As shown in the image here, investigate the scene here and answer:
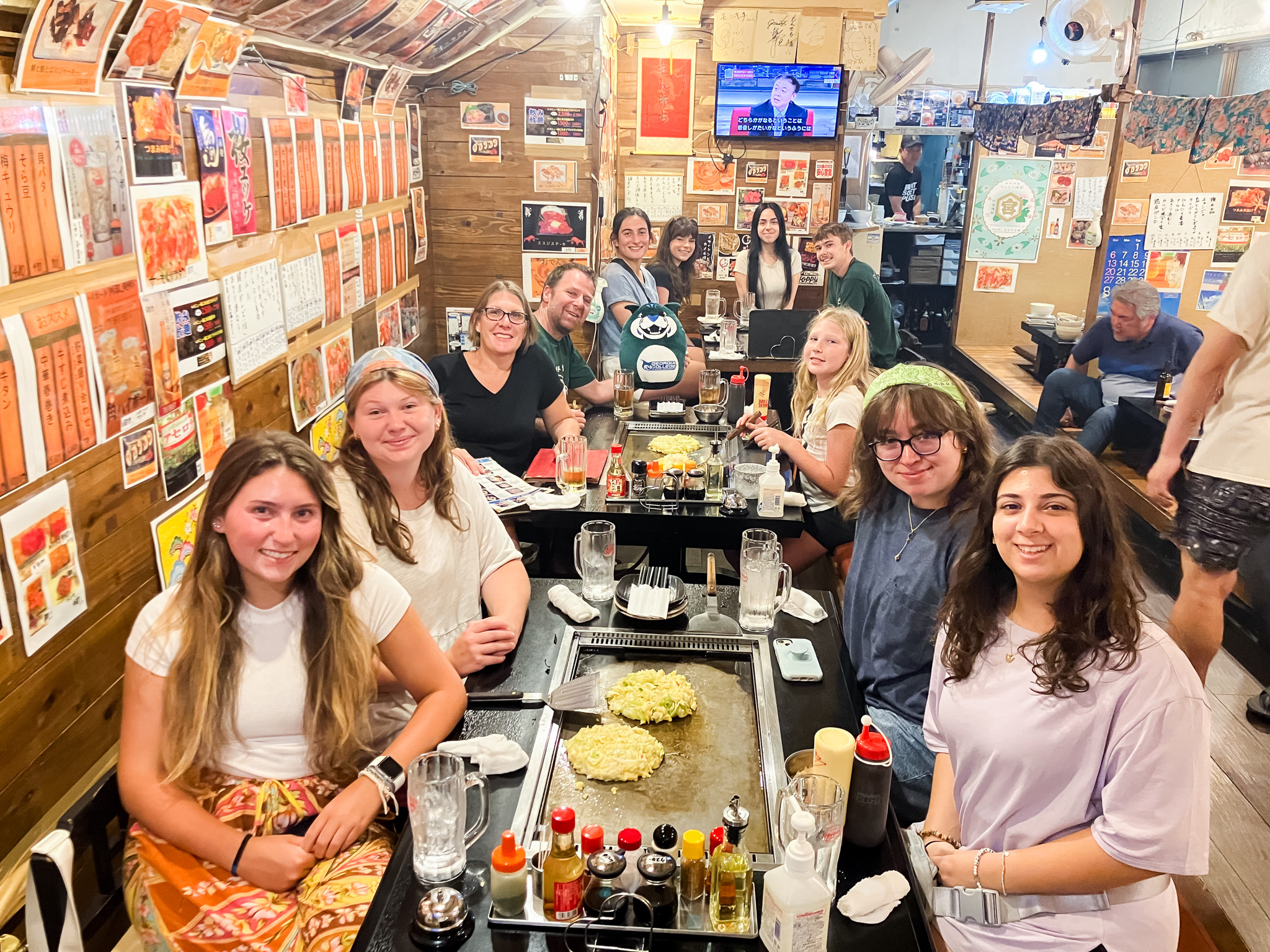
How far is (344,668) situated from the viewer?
1829 millimetres

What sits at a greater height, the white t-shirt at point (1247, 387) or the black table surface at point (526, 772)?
the white t-shirt at point (1247, 387)

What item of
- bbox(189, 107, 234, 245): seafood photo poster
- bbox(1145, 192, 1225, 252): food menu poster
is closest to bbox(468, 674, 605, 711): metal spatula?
bbox(189, 107, 234, 245): seafood photo poster

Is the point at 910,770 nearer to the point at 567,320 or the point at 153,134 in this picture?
the point at 153,134

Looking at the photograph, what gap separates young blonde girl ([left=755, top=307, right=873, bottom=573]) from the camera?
3.38 metres

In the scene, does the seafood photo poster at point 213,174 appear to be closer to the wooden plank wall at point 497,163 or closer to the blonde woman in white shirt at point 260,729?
the blonde woman in white shirt at point 260,729

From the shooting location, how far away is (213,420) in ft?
7.99

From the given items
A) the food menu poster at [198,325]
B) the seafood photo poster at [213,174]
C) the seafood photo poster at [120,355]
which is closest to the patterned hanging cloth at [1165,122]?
the seafood photo poster at [213,174]

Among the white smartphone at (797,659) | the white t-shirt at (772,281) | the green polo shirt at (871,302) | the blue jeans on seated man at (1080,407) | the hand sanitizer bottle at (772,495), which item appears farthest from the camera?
the white t-shirt at (772,281)

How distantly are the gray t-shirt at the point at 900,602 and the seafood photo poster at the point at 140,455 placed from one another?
1707 millimetres

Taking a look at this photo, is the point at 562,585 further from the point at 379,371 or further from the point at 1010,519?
the point at 1010,519

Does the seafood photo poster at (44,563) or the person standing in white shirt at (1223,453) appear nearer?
the seafood photo poster at (44,563)

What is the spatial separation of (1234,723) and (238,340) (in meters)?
3.72

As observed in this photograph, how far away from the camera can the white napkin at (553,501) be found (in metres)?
3.09

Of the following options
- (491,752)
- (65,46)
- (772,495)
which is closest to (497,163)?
(772,495)
